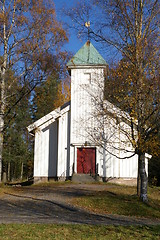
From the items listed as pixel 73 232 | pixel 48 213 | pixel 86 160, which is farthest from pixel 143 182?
pixel 86 160

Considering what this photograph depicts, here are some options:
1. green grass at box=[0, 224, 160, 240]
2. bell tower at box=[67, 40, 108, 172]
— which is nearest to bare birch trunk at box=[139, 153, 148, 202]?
green grass at box=[0, 224, 160, 240]

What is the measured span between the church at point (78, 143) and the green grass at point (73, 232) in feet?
44.9

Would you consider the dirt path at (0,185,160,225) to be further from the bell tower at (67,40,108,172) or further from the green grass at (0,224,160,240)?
the bell tower at (67,40,108,172)

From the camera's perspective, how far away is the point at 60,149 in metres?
23.9

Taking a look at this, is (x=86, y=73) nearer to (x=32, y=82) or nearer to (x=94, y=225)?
(x=32, y=82)

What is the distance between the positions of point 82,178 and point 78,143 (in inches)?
97.4

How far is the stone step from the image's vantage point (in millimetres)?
22484

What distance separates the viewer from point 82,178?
22.6 meters

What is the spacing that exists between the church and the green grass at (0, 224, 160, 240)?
13.7 meters

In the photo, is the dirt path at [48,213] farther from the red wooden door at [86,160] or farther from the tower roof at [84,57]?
the tower roof at [84,57]

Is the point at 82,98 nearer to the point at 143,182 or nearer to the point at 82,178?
the point at 82,178

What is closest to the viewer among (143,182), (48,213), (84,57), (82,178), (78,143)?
(48,213)

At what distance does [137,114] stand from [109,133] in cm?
967

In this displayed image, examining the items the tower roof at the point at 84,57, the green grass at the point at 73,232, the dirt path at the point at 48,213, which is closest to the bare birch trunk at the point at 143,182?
the dirt path at the point at 48,213
